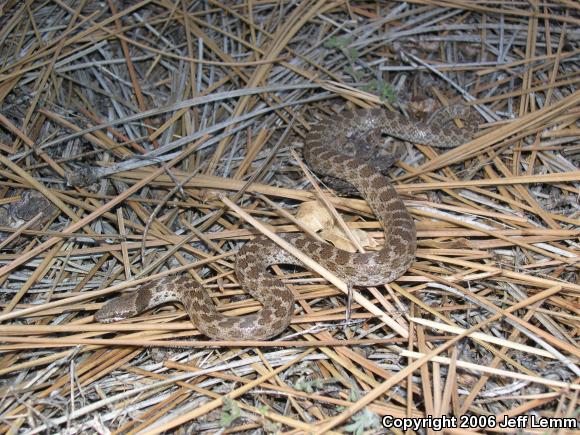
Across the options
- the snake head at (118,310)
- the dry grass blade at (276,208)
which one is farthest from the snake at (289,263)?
the dry grass blade at (276,208)

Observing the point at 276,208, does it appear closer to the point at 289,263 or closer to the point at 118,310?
the point at 289,263

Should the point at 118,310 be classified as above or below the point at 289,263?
above

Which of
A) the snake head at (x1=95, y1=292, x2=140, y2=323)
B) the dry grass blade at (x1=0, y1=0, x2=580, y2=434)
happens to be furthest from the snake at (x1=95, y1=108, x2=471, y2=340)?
the dry grass blade at (x1=0, y1=0, x2=580, y2=434)

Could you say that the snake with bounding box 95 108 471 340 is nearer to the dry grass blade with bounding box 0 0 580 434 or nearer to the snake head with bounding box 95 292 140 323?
the snake head with bounding box 95 292 140 323

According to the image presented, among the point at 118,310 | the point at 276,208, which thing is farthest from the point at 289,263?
the point at 118,310

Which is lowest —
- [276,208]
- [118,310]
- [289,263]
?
[289,263]

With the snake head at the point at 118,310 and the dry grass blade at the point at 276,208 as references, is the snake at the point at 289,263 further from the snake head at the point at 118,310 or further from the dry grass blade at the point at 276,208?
the dry grass blade at the point at 276,208

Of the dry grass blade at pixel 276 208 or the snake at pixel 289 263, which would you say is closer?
the dry grass blade at pixel 276 208

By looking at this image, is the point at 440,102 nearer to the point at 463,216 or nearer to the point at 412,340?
the point at 463,216
